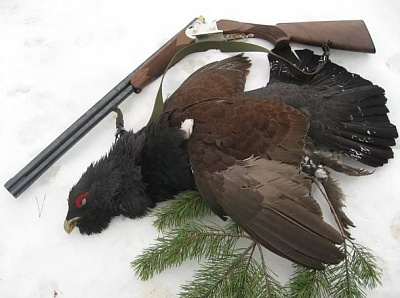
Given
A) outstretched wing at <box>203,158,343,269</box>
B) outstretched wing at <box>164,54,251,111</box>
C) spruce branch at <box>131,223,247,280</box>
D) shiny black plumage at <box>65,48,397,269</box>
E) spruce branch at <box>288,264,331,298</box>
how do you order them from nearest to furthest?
outstretched wing at <box>203,158,343,269</box> < shiny black plumage at <box>65,48,397,269</box> < spruce branch at <box>288,264,331,298</box> < spruce branch at <box>131,223,247,280</box> < outstretched wing at <box>164,54,251,111</box>

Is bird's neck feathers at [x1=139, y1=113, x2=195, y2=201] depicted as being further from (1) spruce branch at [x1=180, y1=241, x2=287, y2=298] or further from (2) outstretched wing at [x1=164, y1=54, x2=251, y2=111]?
(1) spruce branch at [x1=180, y1=241, x2=287, y2=298]

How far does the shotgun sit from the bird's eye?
39cm

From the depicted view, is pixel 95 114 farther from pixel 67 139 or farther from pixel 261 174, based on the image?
pixel 261 174

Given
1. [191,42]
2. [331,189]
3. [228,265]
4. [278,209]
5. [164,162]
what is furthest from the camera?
[191,42]

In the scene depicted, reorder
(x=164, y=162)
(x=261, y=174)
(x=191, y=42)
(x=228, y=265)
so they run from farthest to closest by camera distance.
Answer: (x=191, y=42) → (x=164, y=162) → (x=228, y=265) → (x=261, y=174)

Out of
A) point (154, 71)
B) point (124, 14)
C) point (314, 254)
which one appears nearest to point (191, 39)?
point (154, 71)

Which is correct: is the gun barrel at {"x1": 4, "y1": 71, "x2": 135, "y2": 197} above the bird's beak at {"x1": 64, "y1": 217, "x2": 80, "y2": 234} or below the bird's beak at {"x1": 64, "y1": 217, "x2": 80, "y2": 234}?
above

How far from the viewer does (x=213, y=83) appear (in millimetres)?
2363

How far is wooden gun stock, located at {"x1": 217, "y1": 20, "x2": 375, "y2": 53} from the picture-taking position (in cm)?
250

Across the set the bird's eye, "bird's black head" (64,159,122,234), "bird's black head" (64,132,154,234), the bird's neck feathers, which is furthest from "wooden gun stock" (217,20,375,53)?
the bird's eye

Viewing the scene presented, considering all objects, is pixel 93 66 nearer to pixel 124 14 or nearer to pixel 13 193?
pixel 124 14

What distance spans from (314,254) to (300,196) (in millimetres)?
224

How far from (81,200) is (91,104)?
0.70 metres

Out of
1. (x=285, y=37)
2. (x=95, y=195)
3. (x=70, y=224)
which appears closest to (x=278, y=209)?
(x=95, y=195)
